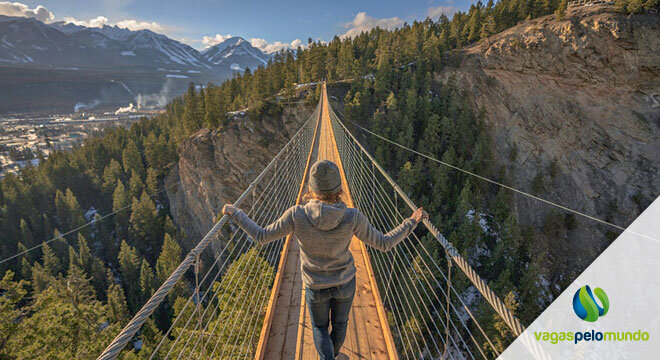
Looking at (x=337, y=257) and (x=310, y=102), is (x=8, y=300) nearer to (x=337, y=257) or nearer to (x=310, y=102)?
(x=337, y=257)

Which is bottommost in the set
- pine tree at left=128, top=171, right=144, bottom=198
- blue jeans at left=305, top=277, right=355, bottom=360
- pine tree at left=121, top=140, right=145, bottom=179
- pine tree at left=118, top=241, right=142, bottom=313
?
pine tree at left=118, top=241, right=142, bottom=313

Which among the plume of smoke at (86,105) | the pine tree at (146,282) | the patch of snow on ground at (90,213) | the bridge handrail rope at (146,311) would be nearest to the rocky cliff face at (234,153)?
the pine tree at (146,282)

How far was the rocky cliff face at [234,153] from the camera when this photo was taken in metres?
26.3

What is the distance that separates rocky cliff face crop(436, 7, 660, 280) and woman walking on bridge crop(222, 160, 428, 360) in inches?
1237

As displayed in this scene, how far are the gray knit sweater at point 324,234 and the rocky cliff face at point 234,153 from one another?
80.8 ft

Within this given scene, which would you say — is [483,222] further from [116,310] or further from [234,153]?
[116,310]

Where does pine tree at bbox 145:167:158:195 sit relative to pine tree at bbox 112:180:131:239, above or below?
above

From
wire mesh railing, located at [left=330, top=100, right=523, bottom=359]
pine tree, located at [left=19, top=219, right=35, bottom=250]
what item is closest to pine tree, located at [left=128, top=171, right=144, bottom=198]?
pine tree, located at [left=19, top=219, right=35, bottom=250]

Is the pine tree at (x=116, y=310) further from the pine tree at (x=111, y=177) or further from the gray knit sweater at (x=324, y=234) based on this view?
the pine tree at (x=111, y=177)

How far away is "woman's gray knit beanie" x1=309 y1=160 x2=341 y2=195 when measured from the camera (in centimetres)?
162

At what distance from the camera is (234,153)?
26422mm

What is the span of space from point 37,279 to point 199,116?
19647 mm

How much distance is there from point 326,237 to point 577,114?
33.4 m

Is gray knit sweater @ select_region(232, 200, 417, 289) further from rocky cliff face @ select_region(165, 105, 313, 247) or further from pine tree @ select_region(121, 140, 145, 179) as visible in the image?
pine tree @ select_region(121, 140, 145, 179)
